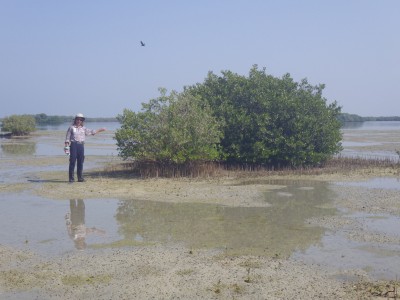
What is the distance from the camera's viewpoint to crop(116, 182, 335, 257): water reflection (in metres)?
7.80

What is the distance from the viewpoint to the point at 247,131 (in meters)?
19.0

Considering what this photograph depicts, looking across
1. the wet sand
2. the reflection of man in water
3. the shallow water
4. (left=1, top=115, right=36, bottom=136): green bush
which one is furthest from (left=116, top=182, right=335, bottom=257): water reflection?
(left=1, top=115, right=36, bottom=136): green bush

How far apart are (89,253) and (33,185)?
8.20m

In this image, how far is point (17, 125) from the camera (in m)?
53.9

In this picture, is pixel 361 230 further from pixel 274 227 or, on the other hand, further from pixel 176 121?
pixel 176 121

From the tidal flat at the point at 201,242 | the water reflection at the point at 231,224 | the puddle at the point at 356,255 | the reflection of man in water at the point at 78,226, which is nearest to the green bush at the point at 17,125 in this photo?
the tidal flat at the point at 201,242

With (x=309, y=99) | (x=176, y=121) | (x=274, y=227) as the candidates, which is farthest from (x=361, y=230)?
(x=309, y=99)

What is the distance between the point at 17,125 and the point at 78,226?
4879 cm

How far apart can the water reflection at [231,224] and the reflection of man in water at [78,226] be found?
2.25ft

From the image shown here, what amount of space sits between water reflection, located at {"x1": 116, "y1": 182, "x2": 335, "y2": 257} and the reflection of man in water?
69 cm

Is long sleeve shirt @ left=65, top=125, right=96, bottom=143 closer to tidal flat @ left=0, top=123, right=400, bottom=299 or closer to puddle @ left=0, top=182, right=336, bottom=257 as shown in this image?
tidal flat @ left=0, top=123, right=400, bottom=299

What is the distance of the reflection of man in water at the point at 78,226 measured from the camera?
317 inches

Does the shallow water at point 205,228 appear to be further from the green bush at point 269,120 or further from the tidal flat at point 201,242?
the green bush at point 269,120

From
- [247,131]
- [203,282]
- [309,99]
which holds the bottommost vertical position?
[203,282]
